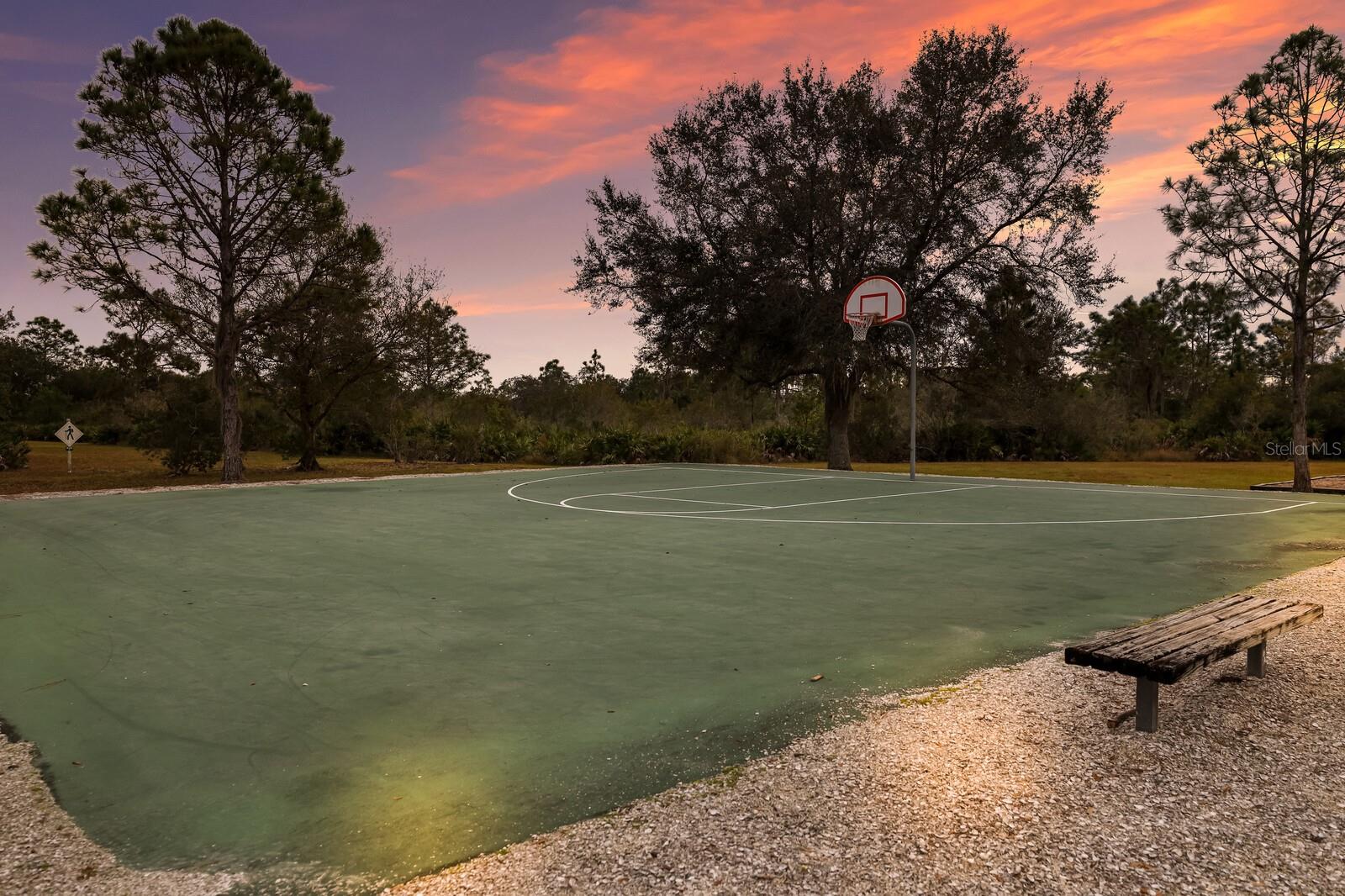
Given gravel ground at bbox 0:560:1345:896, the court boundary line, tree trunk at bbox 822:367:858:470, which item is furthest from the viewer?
tree trunk at bbox 822:367:858:470

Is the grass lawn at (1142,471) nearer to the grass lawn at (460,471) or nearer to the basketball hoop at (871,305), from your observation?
the grass lawn at (460,471)

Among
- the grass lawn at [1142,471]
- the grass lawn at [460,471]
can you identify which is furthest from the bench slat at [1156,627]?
the grass lawn at [1142,471]

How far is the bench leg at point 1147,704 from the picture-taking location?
11.3 feet

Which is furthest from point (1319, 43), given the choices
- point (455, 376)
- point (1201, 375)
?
point (1201, 375)

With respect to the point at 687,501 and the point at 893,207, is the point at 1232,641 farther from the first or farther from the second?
the point at 893,207

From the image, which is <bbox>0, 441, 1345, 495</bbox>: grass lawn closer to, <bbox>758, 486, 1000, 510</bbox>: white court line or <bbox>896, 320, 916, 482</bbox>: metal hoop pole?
<bbox>896, 320, 916, 482</bbox>: metal hoop pole

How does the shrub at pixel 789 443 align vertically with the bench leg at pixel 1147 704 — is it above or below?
above

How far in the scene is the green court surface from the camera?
2.94m

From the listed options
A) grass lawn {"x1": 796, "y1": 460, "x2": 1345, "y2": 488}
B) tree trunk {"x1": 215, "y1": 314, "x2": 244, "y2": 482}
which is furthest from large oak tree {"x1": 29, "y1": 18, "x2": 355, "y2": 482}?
grass lawn {"x1": 796, "y1": 460, "x2": 1345, "y2": 488}

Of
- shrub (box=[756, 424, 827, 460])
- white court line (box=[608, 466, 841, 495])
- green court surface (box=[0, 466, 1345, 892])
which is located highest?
shrub (box=[756, 424, 827, 460])

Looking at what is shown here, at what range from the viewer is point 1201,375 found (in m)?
61.0

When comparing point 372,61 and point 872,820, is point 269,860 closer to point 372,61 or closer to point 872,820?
point 872,820

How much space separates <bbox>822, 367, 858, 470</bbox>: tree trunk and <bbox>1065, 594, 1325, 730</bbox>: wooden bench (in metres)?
20.5

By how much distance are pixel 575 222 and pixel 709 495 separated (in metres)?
13.4
